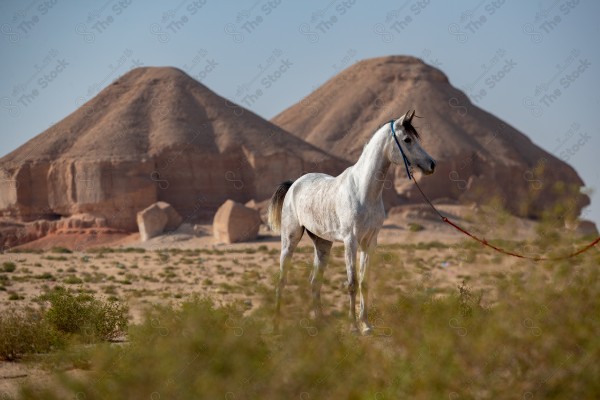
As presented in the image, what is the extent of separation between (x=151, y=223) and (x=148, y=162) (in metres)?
9.97

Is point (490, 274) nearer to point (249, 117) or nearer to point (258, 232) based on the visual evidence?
point (258, 232)

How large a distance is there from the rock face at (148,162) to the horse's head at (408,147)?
45351 millimetres

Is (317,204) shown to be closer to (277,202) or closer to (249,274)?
(277,202)

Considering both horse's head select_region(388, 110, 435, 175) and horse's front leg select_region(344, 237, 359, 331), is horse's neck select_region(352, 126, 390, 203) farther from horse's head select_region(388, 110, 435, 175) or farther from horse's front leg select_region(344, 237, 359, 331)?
horse's front leg select_region(344, 237, 359, 331)

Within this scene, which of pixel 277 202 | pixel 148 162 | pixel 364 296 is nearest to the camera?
pixel 364 296

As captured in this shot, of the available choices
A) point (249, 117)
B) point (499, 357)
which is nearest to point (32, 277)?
point (499, 357)

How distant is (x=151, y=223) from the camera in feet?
149

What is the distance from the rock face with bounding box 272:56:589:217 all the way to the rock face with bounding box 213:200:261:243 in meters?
24.1

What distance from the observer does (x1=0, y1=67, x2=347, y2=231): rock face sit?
52906 mm

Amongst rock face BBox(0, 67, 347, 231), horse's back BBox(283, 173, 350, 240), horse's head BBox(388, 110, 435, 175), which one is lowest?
horse's back BBox(283, 173, 350, 240)

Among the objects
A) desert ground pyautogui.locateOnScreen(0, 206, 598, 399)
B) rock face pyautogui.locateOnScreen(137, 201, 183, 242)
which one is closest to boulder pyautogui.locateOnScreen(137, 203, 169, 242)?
rock face pyautogui.locateOnScreen(137, 201, 183, 242)

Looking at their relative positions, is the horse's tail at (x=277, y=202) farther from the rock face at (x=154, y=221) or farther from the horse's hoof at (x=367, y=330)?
the rock face at (x=154, y=221)

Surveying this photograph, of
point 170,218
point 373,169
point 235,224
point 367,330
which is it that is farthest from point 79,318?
point 170,218

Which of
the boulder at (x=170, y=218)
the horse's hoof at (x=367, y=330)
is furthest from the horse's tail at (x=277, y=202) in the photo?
the boulder at (x=170, y=218)
